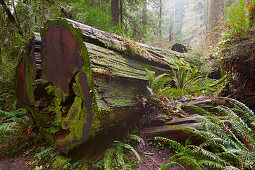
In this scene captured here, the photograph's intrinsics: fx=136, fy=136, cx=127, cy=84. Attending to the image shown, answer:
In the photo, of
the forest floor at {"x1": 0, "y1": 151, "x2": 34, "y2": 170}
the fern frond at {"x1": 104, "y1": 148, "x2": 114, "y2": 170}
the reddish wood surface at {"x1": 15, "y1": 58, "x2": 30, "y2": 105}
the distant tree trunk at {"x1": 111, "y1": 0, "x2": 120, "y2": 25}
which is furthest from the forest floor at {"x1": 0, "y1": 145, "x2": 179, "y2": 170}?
the distant tree trunk at {"x1": 111, "y1": 0, "x2": 120, "y2": 25}

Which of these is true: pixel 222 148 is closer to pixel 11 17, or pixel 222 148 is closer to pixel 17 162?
pixel 17 162

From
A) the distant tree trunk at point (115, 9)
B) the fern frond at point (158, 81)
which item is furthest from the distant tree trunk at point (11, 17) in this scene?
the fern frond at point (158, 81)

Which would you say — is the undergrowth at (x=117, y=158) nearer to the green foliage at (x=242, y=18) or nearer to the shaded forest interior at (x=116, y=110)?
the shaded forest interior at (x=116, y=110)

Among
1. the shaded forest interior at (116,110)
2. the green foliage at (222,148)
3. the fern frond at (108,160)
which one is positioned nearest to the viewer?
the green foliage at (222,148)

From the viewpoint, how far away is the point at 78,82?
182cm

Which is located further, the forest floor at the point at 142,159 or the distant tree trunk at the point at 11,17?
the distant tree trunk at the point at 11,17

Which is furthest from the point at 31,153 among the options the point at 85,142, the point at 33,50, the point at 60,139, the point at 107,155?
the point at 33,50

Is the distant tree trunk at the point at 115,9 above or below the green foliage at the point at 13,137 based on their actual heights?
above

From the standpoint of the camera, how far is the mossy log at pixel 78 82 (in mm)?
1706

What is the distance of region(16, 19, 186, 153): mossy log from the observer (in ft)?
5.60

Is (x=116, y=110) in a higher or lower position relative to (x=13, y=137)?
higher

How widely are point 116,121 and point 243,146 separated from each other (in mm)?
1565

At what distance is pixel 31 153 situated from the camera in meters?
2.36

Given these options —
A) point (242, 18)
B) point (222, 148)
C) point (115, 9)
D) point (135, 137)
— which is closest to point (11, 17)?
point (115, 9)
